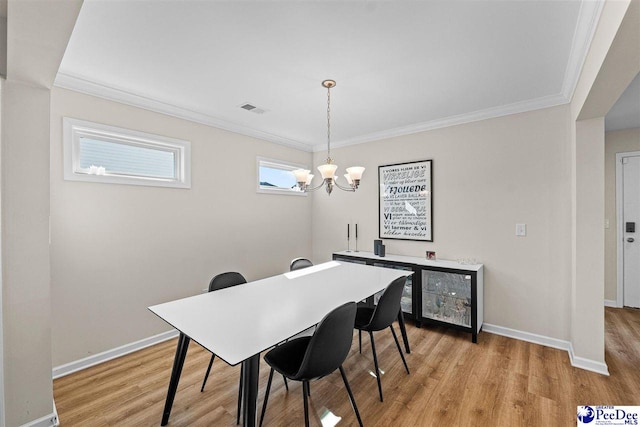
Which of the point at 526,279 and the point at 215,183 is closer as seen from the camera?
the point at 526,279

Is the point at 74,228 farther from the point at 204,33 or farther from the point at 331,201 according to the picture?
the point at 331,201

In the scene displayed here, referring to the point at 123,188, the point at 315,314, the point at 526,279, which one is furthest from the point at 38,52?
the point at 526,279

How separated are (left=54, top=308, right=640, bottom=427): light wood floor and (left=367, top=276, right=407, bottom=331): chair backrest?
1.66 ft

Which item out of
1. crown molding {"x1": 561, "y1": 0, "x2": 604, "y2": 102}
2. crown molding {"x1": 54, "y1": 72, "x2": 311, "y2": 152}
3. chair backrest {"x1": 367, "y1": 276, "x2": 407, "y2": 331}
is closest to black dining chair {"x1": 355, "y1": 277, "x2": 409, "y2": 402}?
chair backrest {"x1": 367, "y1": 276, "x2": 407, "y2": 331}

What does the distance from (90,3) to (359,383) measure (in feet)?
10.1

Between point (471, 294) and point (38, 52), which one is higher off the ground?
point (38, 52)

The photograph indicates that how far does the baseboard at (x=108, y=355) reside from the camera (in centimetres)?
238

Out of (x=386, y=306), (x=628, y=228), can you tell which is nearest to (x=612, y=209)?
(x=628, y=228)

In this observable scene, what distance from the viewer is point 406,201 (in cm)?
382

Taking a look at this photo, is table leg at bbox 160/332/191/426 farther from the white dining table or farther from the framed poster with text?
the framed poster with text

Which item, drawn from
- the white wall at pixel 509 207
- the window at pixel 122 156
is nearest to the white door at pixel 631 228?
the white wall at pixel 509 207

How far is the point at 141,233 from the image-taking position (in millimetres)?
2832

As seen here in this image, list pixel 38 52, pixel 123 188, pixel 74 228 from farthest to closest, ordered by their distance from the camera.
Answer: pixel 123 188, pixel 74 228, pixel 38 52

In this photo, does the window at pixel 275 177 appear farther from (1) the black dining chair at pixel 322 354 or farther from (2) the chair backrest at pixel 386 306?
(1) the black dining chair at pixel 322 354
